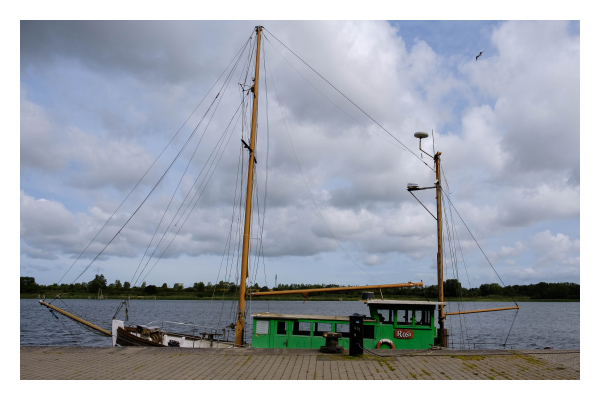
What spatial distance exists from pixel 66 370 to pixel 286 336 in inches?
336

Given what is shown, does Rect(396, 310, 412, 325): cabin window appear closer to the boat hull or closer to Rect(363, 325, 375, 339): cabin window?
Rect(363, 325, 375, 339): cabin window

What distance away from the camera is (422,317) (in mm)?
17078

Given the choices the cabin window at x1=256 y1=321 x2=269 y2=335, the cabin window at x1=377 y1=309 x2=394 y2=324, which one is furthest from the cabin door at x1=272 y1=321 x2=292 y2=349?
the cabin window at x1=377 y1=309 x2=394 y2=324

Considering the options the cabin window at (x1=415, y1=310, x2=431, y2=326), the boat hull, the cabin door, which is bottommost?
the boat hull

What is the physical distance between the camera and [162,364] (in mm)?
11039

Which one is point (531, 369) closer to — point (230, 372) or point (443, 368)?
point (443, 368)

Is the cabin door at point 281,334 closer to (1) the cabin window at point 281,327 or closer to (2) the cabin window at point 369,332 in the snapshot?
(1) the cabin window at point 281,327

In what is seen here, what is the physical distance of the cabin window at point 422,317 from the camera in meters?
17.0

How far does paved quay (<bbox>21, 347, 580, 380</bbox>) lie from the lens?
992 cm

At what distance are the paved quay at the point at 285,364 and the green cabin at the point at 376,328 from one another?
328cm

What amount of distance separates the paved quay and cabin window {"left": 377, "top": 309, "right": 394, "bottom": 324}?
364 cm

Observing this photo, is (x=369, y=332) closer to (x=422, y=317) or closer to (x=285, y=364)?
(x=422, y=317)

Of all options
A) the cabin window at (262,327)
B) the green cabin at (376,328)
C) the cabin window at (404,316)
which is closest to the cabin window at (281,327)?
the green cabin at (376,328)

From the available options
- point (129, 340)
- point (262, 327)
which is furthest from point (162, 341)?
point (262, 327)
